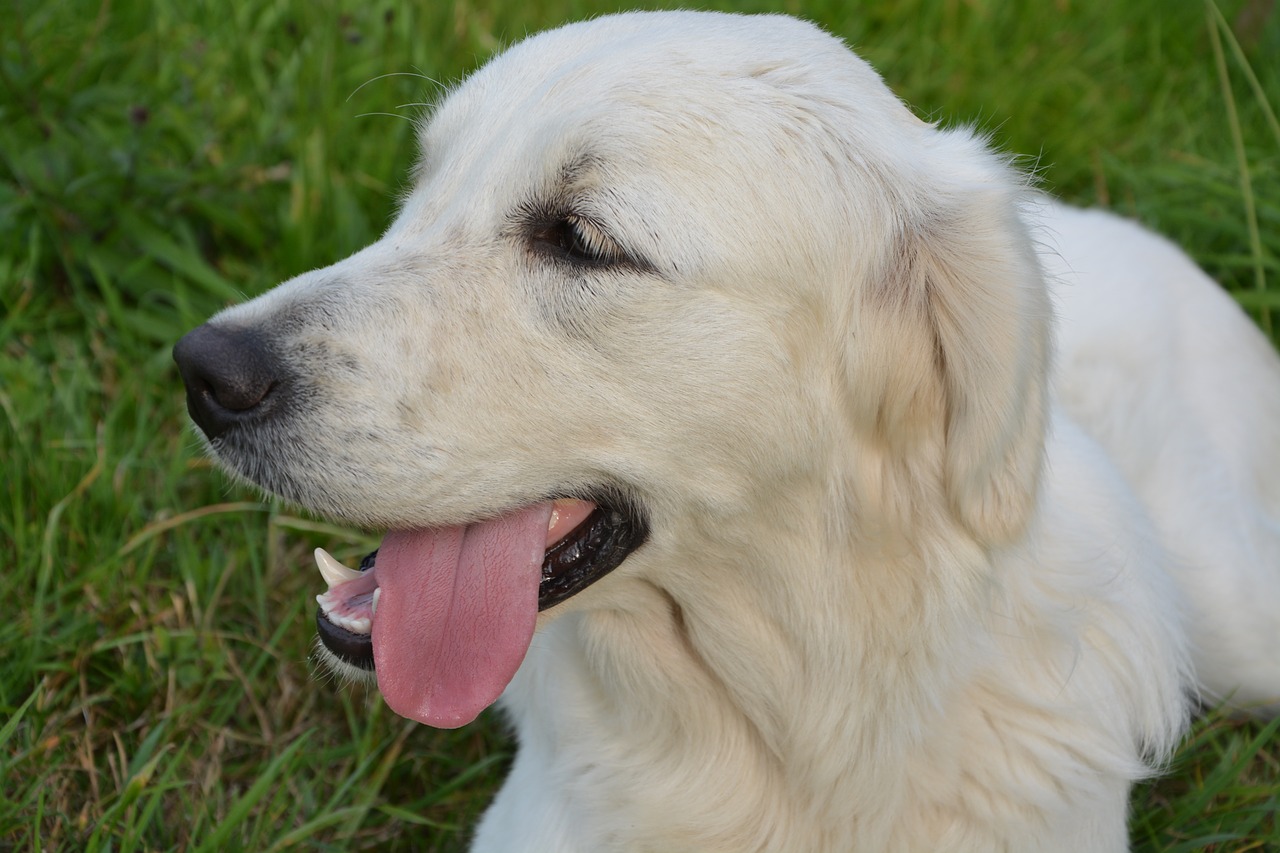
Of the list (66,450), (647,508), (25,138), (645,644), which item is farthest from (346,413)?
(25,138)

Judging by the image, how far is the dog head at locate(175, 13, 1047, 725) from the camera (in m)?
2.23

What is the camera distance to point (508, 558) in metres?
2.33

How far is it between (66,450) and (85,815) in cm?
126

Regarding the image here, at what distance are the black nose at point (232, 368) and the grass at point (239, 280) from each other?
0.99 metres

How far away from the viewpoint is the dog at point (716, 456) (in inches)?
87.9

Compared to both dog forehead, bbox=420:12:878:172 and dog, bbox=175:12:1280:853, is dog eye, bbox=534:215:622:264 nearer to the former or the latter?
dog, bbox=175:12:1280:853

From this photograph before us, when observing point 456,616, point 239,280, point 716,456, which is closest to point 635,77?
point 716,456

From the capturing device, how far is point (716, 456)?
90.1 inches

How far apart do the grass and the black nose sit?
990 mm

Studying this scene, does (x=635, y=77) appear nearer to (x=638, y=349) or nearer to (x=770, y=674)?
(x=638, y=349)

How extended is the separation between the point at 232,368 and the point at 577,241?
0.64m

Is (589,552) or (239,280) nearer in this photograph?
(589,552)

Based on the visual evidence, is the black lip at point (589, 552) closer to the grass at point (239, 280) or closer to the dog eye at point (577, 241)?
the dog eye at point (577, 241)

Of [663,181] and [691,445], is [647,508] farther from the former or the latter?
[663,181]
